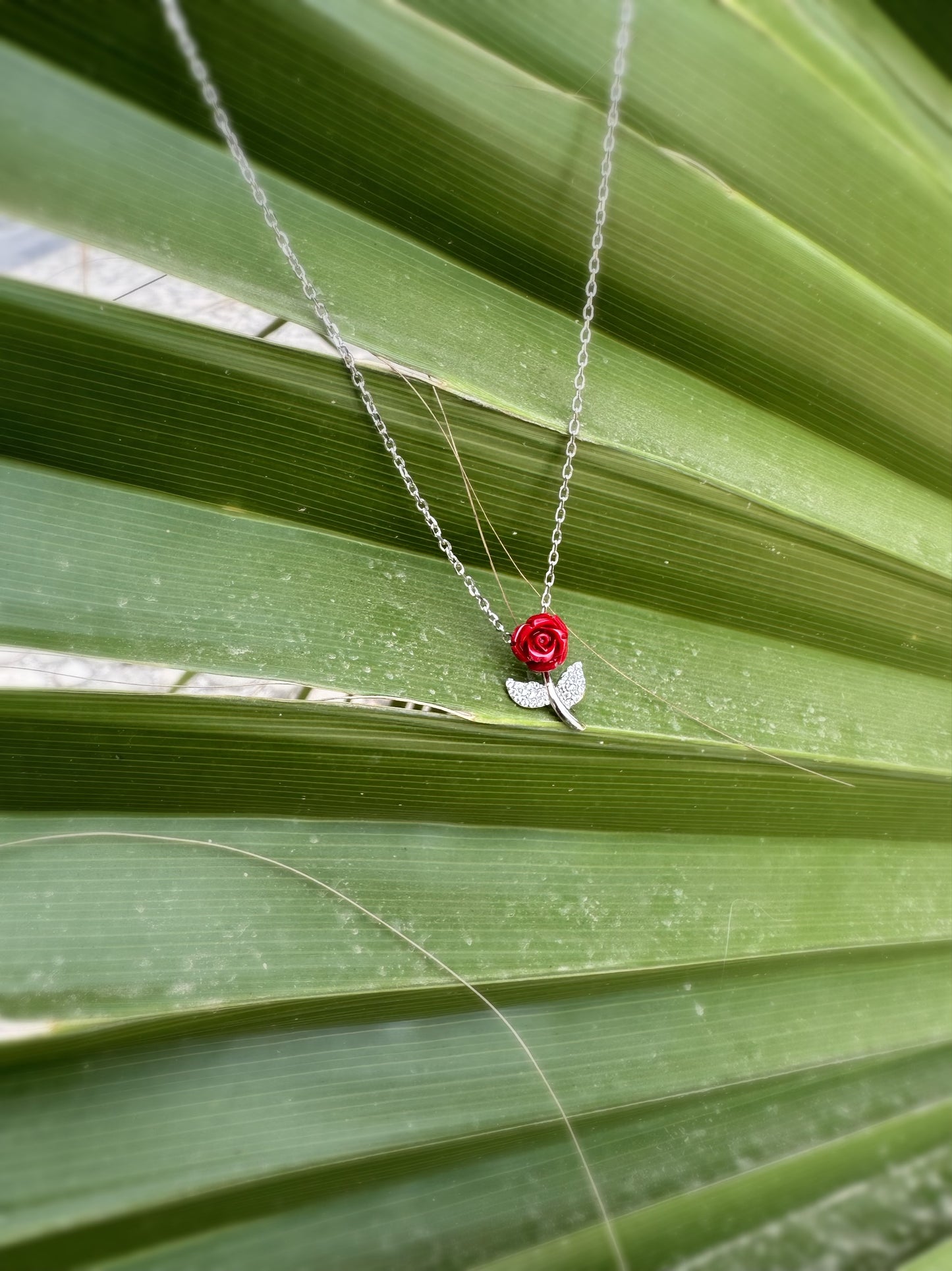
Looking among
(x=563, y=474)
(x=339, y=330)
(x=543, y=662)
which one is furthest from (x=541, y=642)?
(x=339, y=330)

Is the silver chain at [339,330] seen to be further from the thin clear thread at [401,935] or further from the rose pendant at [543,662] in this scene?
the thin clear thread at [401,935]

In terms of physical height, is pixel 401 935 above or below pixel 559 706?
below

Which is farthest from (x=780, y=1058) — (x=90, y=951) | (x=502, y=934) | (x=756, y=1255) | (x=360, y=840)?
(x=90, y=951)

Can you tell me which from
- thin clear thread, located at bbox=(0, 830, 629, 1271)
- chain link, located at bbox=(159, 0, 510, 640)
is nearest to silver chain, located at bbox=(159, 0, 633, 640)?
chain link, located at bbox=(159, 0, 510, 640)

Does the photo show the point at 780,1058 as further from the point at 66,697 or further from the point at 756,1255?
the point at 66,697

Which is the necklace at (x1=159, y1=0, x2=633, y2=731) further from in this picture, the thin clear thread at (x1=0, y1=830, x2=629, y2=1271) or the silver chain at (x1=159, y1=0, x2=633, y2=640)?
the thin clear thread at (x1=0, y1=830, x2=629, y2=1271)

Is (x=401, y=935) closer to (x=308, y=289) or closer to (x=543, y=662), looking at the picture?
(x=543, y=662)

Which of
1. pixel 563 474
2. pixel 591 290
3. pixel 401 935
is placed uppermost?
pixel 591 290
